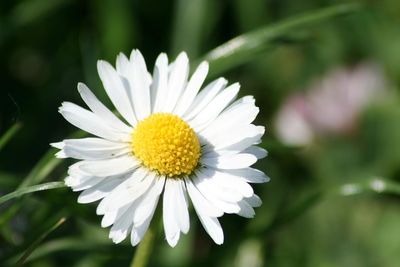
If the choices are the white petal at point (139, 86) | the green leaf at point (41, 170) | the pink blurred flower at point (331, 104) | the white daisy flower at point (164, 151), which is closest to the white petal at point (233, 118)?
the white daisy flower at point (164, 151)

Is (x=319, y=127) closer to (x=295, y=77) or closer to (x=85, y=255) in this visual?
(x=295, y=77)

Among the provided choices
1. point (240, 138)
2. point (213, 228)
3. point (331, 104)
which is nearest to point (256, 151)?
point (240, 138)

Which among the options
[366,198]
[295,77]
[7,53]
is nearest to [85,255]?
[7,53]

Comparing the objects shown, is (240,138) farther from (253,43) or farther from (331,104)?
(331,104)

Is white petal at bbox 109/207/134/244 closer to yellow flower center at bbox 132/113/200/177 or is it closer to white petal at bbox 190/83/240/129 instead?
yellow flower center at bbox 132/113/200/177

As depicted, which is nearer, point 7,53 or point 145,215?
point 145,215

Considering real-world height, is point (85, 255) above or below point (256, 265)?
above
